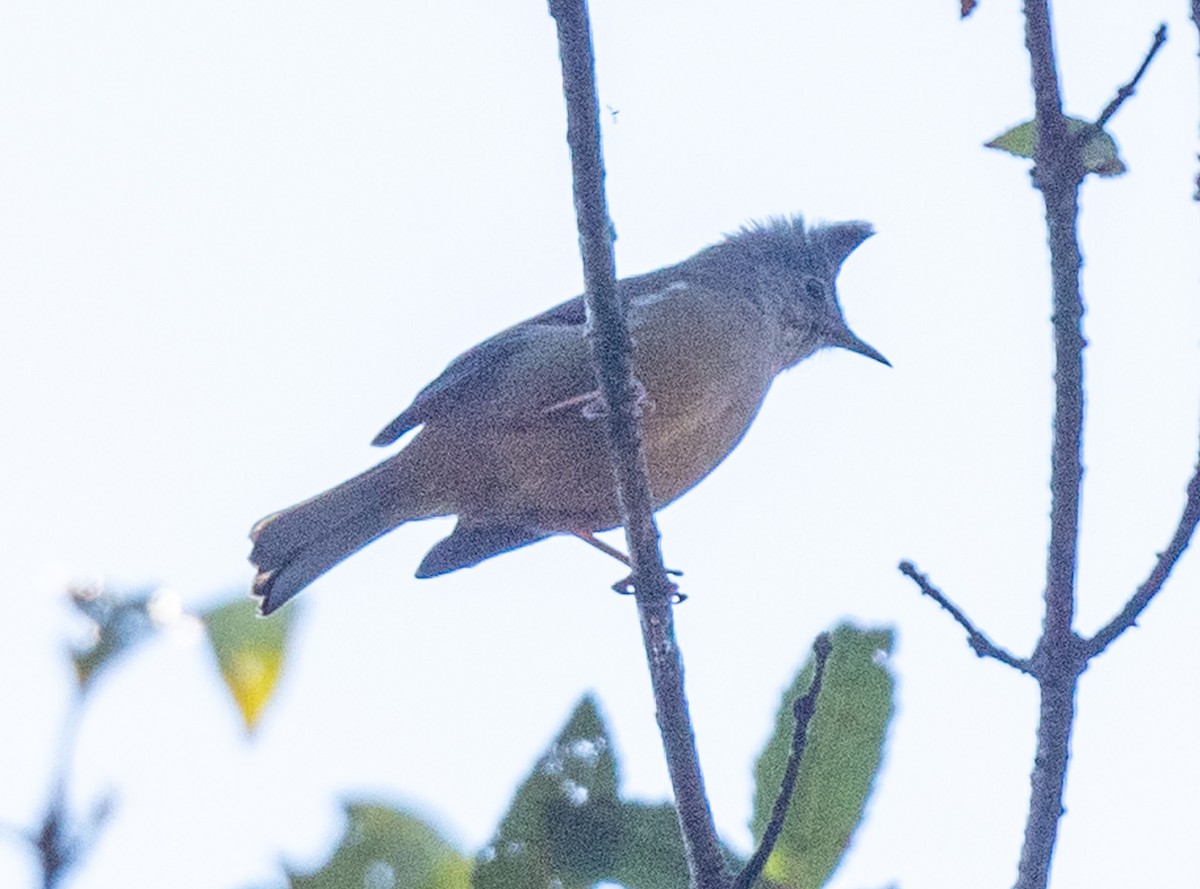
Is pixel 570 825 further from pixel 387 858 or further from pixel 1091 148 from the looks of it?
pixel 1091 148

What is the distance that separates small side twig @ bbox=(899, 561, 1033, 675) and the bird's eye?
11.8ft

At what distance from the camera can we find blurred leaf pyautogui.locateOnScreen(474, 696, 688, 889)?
2447mm

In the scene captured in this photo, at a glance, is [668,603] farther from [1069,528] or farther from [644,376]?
[644,376]

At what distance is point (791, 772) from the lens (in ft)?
9.23

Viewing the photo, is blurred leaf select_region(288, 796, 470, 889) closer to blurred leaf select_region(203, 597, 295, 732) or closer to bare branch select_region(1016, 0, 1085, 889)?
blurred leaf select_region(203, 597, 295, 732)

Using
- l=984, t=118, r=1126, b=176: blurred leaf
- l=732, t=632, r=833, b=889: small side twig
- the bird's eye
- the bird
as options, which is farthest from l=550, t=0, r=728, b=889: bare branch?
the bird's eye

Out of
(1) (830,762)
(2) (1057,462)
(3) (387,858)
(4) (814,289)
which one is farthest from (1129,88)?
(4) (814,289)

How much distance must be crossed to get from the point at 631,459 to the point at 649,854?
129 centimetres

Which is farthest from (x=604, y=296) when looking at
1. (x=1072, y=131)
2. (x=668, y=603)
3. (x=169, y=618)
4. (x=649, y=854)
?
(x=169, y=618)

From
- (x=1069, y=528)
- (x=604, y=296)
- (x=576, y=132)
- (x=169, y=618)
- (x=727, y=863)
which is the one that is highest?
(x=576, y=132)

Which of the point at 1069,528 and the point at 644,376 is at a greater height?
the point at 644,376

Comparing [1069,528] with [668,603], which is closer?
[1069,528]

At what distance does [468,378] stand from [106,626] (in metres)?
3.80

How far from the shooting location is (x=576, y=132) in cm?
340
